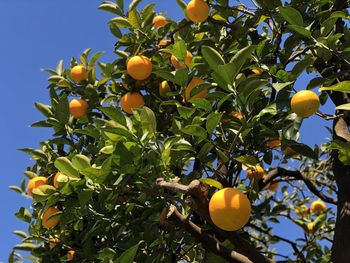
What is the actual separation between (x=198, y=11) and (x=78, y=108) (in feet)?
3.57

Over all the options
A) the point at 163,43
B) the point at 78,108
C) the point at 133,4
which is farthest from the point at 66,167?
the point at 133,4

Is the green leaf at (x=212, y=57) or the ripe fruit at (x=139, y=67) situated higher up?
the ripe fruit at (x=139, y=67)

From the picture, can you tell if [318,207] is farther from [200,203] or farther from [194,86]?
[200,203]

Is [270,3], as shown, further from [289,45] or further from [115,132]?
[115,132]

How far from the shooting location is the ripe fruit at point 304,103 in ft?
6.38

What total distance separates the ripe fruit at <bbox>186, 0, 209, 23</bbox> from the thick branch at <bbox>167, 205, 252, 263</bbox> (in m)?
1.27

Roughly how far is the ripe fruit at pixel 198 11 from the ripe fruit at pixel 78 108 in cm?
100

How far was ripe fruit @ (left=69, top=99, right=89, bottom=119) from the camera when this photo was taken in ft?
10.4

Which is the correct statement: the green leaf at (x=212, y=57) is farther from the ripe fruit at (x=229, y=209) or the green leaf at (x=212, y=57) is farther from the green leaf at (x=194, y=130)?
the ripe fruit at (x=229, y=209)

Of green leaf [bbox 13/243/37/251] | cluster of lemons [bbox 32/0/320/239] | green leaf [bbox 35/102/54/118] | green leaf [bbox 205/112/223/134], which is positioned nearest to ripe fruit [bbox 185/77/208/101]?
cluster of lemons [bbox 32/0/320/239]

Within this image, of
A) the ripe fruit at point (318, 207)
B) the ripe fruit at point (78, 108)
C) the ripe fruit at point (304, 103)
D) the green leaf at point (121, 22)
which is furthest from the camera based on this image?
the ripe fruit at point (318, 207)

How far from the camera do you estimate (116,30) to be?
3.12 meters

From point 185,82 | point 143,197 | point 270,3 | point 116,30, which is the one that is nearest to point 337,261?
point 143,197

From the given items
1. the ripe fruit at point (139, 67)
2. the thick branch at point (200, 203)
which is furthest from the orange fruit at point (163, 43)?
the thick branch at point (200, 203)
